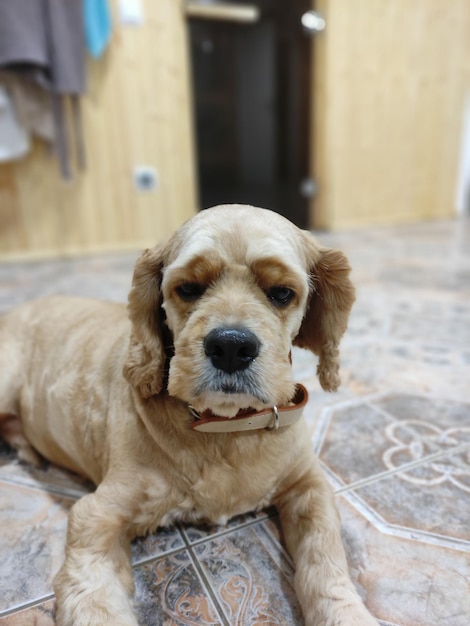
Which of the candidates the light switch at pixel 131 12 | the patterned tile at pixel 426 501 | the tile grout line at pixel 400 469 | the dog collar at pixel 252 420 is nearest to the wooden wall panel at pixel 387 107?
the light switch at pixel 131 12

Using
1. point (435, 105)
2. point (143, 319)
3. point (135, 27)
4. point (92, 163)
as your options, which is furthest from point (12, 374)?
point (435, 105)

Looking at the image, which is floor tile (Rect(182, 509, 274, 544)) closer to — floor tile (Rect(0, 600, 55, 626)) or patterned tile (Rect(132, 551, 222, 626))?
patterned tile (Rect(132, 551, 222, 626))

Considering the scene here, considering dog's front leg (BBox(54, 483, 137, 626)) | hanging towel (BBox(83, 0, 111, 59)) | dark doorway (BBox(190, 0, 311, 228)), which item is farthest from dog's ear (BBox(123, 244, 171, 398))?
dark doorway (BBox(190, 0, 311, 228))

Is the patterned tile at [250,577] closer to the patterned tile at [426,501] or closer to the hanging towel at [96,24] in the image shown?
the patterned tile at [426,501]

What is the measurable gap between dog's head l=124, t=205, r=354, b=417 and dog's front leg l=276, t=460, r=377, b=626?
282 mm

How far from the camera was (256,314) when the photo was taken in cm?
91

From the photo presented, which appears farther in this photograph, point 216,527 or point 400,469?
point 400,469

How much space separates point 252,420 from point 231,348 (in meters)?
0.21

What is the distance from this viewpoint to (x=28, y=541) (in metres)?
1.08

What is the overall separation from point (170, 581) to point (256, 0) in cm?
899

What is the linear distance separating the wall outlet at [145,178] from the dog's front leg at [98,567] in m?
3.64

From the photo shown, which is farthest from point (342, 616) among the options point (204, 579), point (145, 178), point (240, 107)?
point (240, 107)

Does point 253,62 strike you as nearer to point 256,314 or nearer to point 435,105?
point 435,105

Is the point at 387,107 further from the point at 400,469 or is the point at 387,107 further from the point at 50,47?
the point at 400,469
